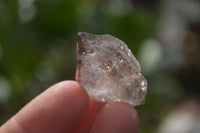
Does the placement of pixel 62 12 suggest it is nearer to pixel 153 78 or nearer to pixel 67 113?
pixel 153 78

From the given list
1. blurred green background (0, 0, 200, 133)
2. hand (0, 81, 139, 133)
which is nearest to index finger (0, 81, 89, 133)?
hand (0, 81, 139, 133)

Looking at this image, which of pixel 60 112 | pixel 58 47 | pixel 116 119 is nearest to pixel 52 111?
pixel 60 112

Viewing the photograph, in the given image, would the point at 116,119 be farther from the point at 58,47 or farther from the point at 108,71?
the point at 58,47

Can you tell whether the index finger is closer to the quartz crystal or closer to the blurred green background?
the quartz crystal

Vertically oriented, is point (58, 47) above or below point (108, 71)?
below

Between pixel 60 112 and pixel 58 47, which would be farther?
pixel 58 47

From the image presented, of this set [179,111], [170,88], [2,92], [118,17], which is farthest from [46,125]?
[179,111]

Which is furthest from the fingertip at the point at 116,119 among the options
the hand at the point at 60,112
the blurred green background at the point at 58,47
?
the blurred green background at the point at 58,47

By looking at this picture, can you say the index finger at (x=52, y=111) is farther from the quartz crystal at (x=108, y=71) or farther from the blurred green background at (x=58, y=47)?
the blurred green background at (x=58, y=47)
